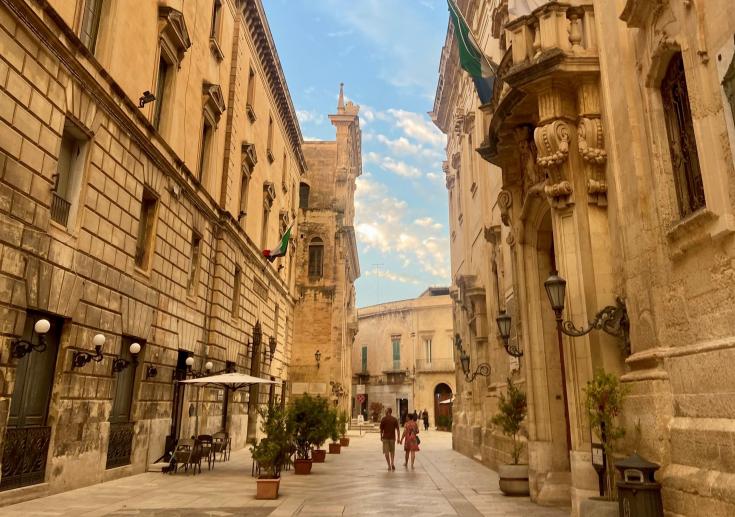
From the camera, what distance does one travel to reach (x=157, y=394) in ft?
47.6

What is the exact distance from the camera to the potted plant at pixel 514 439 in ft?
35.5

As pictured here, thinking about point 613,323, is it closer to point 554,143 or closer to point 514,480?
point 554,143

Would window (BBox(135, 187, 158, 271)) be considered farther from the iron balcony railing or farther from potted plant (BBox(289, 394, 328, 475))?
potted plant (BBox(289, 394, 328, 475))

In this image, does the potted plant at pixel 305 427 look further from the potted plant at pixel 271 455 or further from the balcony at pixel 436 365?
the balcony at pixel 436 365

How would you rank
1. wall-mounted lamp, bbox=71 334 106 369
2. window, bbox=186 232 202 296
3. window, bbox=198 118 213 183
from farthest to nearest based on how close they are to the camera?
window, bbox=198 118 213 183 < window, bbox=186 232 202 296 < wall-mounted lamp, bbox=71 334 106 369

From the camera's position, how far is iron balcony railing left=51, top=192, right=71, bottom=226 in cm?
1029

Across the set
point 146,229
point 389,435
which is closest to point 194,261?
point 146,229

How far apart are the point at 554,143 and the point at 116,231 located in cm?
952

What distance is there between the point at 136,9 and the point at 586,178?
11.2m

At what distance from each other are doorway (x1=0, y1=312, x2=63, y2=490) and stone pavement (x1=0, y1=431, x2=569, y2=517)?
0.52m

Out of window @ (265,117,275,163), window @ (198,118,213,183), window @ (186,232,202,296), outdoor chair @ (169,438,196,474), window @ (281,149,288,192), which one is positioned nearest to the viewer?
outdoor chair @ (169,438,196,474)

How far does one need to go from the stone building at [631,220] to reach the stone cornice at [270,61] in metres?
13.8

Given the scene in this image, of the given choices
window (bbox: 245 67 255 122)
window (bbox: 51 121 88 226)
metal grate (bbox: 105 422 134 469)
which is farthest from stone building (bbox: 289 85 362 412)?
window (bbox: 51 121 88 226)

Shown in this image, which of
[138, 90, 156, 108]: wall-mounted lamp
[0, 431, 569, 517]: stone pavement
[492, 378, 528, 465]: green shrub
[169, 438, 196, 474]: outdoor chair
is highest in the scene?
[138, 90, 156, 108]: wall-mounted lamp
